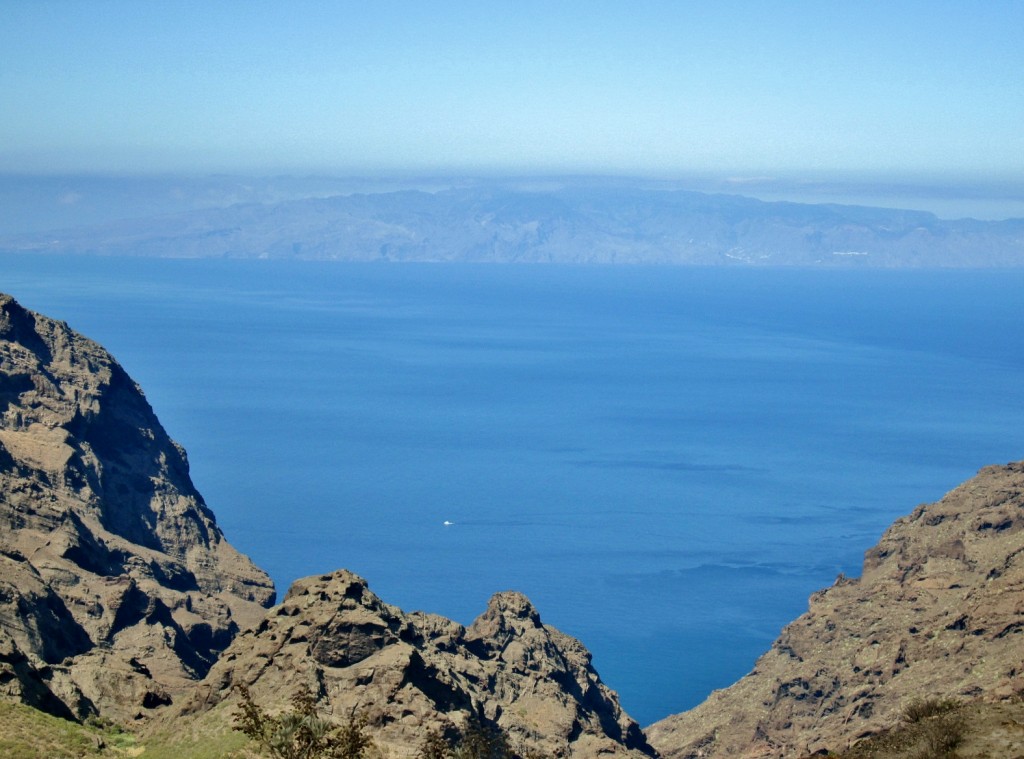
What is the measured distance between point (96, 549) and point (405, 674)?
26.0 m

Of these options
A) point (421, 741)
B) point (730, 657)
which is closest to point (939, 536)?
point (730, 657)

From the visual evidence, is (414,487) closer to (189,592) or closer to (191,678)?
(189,592)

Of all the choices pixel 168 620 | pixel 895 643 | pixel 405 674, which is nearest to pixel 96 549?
pixel 168 620

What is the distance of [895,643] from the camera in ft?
192

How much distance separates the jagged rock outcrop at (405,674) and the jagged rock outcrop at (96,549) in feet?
15.3

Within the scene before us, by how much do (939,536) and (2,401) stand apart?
153 ft

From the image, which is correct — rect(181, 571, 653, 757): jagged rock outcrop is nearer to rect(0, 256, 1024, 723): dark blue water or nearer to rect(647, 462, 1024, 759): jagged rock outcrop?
rect(647, 462, 1024, 759): jagged rock outcrop

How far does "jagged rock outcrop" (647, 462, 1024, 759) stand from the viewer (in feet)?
174

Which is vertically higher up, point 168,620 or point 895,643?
point 168,620

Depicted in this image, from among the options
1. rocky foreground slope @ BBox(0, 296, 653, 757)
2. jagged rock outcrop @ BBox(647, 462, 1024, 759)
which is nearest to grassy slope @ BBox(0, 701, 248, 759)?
rocky foreground slope @ BBox(0, 296, 653, 757)

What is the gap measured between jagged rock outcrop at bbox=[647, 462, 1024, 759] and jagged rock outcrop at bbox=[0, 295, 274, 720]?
73.4ft

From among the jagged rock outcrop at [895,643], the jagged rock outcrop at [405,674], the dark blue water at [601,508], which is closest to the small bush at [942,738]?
the jagged rock outcrop at [405,674]

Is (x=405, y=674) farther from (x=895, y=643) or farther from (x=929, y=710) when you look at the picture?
(x=895, y=643)

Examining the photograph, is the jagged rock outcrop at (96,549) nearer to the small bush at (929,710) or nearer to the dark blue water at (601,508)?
the small bush at (929,710)
